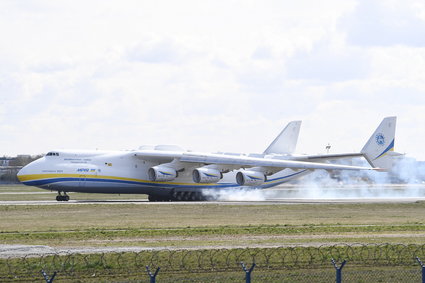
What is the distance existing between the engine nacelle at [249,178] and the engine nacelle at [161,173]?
5369 mm

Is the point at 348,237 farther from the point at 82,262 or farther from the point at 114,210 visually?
the point at 114,210

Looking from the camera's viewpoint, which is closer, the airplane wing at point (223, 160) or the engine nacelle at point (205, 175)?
the airplane wing at point (223, 160)

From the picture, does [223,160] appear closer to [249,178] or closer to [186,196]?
[249,178]

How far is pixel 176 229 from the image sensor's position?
36.3m

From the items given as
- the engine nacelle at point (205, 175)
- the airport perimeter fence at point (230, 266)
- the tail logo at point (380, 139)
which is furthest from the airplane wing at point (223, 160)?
the airport perimeter fence at point (230, 266)

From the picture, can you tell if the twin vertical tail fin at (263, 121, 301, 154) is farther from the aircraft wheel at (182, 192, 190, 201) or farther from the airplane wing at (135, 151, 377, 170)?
the aircraft wheel at (182, 192, 190, 201)

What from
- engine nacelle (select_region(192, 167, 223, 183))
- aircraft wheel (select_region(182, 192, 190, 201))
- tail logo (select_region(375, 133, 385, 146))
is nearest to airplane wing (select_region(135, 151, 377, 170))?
engine nacelle (select_region(192, 167, 223, 183))

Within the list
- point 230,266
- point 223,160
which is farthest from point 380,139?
point 230,266

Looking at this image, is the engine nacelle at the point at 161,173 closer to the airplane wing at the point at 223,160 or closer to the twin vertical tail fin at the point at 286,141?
the airplane wing at the point at 223,160

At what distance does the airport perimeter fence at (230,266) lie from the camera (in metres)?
20.2

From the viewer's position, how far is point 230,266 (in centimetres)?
2272

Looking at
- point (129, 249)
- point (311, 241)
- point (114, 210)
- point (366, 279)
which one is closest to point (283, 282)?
point (366, 279)

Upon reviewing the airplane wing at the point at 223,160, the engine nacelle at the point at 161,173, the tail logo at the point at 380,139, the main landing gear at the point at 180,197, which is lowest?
the main landing gear at the point at 180,197

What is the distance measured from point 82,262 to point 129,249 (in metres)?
4.20
